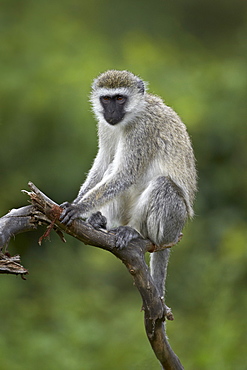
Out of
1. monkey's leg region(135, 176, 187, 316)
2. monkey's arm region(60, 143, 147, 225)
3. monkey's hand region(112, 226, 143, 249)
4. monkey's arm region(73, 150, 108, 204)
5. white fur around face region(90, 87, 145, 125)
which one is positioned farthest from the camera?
monkey's arm region(73, 150, 108, 204)

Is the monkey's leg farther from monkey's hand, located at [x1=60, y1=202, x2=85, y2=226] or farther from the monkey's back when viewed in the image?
monkey's hand, located at [x1=60, y1=202, x2=85, y2=226]

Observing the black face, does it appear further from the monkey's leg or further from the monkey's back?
the monkey's leg

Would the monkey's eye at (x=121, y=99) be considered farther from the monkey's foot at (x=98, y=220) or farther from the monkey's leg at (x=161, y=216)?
the monkey's foot at (x=98, y=220)

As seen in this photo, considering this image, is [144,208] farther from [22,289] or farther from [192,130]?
[22,289]

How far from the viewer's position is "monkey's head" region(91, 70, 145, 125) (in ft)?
19.8

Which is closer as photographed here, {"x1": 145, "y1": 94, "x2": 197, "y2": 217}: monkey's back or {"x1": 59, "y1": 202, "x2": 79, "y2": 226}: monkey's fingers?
{"x1": 59, "y1": 202, "x2": 79, "y2": 226}: monkey's fingers

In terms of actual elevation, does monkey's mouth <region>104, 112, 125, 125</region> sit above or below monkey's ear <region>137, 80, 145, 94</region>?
below

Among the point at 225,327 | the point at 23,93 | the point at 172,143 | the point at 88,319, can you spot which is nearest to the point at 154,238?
the point at 172,143

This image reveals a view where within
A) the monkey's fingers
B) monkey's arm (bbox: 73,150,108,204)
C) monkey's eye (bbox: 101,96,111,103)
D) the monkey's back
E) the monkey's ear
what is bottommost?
the monkey's fingers

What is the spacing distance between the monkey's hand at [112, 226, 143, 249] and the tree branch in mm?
29

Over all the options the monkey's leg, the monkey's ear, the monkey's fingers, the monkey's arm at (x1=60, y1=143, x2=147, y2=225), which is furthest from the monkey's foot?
the monkey's ear

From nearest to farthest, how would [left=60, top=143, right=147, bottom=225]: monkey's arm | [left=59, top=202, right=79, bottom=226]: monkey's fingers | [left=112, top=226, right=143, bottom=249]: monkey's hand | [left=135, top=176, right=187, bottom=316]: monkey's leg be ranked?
[left=59, top=202, right=79, bottom=226]: monkey's fingers < [left=112, top=226, right=143, bottom=249]: monkey's hand < [left=60, top=143, right=147, bottom=225]: monkey's arm < [left=135, top=176, right=187, bottom=316]: monkey's leg

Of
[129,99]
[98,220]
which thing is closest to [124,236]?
[98,220]

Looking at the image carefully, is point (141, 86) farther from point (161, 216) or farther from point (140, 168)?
point (161, 216)
